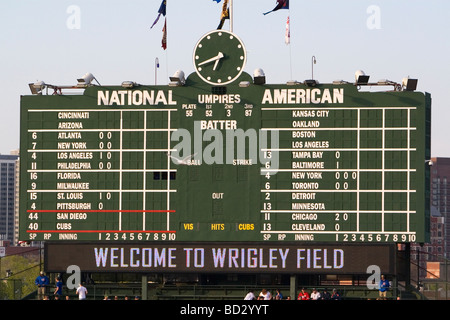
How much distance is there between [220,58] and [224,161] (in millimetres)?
3876

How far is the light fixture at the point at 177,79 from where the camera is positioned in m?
37.1

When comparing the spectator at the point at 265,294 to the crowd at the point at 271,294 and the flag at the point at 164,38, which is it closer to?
the crowd at the point at 271,294

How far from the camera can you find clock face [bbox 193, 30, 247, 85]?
122 ft

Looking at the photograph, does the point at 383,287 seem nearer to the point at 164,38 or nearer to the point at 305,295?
the point at 305,295

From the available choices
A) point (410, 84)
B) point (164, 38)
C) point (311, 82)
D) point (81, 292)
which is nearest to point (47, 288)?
point (81, 292)

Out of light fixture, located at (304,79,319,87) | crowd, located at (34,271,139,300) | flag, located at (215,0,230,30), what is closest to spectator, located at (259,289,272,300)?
crowd, located at (34,271,139,300)

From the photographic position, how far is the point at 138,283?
126 feet

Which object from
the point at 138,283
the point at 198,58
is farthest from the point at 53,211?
the point at 198,58

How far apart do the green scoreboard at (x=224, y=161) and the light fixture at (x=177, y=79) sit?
4.2 inches

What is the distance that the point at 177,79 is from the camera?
37.1 meters

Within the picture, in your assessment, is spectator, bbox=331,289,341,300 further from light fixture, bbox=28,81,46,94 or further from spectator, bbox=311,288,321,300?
light fixture, bbox=28,81,46,94

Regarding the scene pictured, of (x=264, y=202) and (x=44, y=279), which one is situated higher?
(x=264, y=202)

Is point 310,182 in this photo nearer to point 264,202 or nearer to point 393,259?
point 264,202
